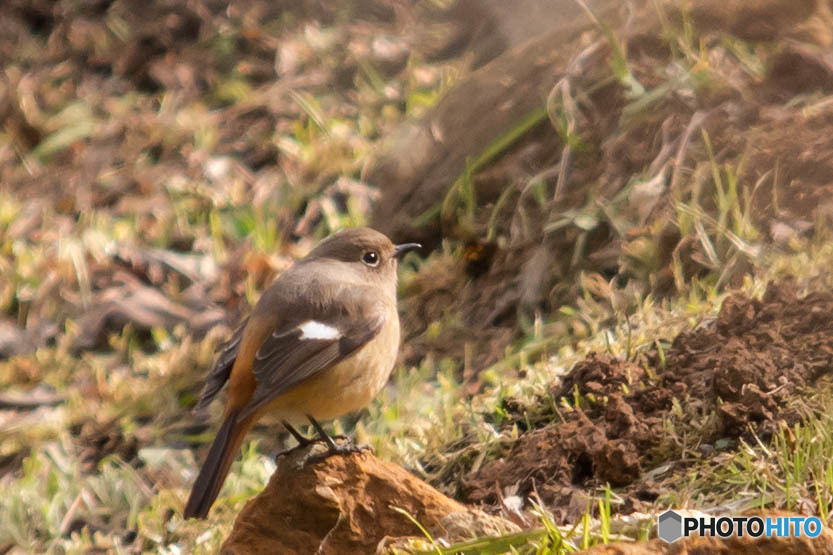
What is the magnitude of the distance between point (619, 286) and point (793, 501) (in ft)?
7.95

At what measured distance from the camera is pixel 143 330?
23.9ft

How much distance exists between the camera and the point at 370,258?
5.29 metres

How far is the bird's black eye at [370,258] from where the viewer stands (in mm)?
5277

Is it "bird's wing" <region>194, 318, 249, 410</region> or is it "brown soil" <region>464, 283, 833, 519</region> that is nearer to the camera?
"brown soil" <region>464, 283, 833, 519</region>

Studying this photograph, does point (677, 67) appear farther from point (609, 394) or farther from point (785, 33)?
point (609, 394)

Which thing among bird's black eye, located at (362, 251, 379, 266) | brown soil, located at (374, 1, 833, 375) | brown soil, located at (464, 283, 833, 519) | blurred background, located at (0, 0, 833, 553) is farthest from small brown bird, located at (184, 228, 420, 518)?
brown soil, located at (374, 1, 833, 375)

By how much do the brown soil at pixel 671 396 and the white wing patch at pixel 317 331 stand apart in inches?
30.2

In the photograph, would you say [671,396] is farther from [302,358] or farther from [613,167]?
[613,167]

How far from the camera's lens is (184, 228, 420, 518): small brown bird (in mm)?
4469

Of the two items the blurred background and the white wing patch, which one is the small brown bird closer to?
the white wing patch

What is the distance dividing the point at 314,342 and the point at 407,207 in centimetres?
255

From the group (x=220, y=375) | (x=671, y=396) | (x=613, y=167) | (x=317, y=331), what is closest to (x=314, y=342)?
(x=317, y=331)

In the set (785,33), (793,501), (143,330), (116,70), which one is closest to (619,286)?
(785,33)

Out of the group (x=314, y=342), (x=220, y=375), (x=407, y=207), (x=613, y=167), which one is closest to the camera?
(x=314, y=342)
